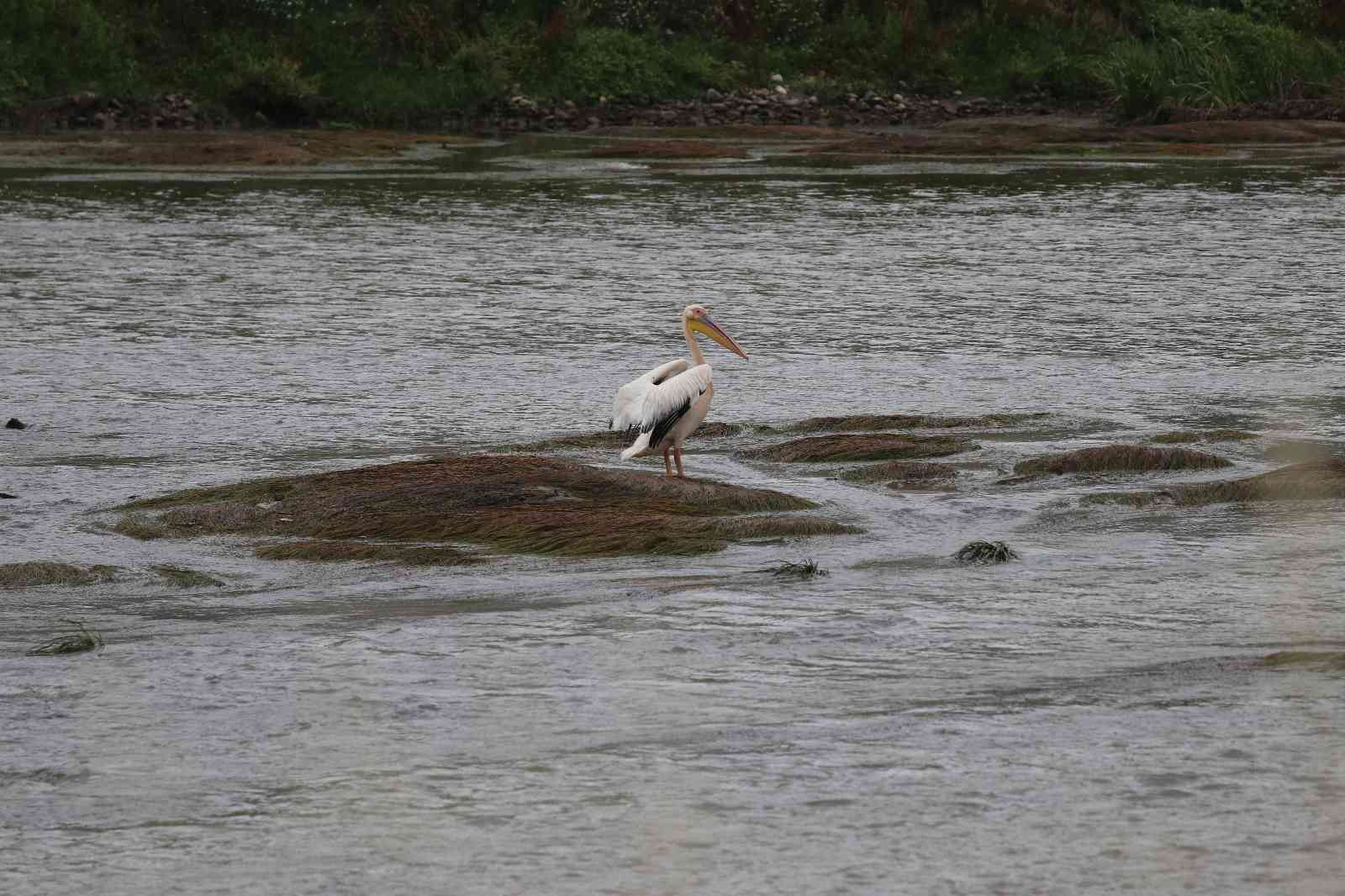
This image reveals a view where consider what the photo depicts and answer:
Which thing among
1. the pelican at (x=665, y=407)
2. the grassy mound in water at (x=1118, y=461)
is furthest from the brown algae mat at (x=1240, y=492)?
the pelican at (x=665, y=407)

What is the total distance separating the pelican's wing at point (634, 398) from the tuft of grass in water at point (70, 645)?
3.92 meters

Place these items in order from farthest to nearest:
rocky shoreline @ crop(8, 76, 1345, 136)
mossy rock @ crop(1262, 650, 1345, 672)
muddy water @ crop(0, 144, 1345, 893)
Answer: rocky shoreline @ crop(8, 76, 1345, 136) → mossy rock @ crop(1262, 650, 1345, 672) → muddy water @ crop(0, 144, 1345, 893)

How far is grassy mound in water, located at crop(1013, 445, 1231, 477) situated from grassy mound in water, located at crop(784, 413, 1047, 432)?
1.56m

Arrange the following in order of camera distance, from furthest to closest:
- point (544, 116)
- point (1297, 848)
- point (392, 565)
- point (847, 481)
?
point (544, 116) → point (847, 481) → point (392, 565) → point (1297, 848)

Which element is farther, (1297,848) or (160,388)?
(160,388)

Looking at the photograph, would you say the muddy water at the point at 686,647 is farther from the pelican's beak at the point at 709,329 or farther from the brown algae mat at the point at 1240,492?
the pelican's beak at the point at 709,329

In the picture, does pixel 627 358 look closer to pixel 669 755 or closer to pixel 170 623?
pixel 170 623

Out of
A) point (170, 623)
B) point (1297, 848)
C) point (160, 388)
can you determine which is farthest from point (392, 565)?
point (160, 388)

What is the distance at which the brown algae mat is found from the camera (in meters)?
11.2

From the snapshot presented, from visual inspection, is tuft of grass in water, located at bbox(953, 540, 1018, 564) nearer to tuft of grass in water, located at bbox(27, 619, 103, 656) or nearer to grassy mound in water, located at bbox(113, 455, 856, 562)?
grassy mound in water, located at bbox(113, 455, 856, 562)

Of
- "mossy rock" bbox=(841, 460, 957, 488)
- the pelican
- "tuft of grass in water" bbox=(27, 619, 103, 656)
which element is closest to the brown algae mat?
"mossy rock" bbox=(841, 460, 957, 488)

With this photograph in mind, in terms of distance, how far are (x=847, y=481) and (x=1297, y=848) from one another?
604 cm

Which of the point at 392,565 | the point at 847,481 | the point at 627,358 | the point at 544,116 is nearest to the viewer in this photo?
the point at 392,565

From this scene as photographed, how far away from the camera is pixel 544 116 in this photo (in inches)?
1911
